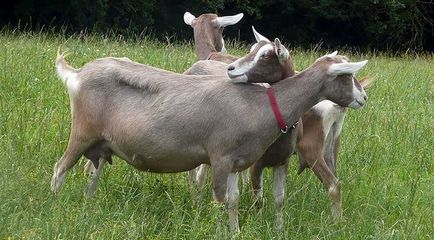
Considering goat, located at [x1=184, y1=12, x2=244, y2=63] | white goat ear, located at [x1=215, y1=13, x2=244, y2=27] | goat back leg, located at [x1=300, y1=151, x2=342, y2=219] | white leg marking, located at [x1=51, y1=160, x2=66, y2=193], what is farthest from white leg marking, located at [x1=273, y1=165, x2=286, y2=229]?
white goat ear, located at [x1=215, y1=13, x2=244, y2=27]

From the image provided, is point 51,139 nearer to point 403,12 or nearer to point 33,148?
point 33,148

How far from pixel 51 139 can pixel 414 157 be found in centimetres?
314

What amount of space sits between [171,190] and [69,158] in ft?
2.90

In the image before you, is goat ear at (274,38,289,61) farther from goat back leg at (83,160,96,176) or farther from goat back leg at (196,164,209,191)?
goat back leg at (83,160,96,176)

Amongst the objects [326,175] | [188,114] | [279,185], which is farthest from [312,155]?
[188,114]

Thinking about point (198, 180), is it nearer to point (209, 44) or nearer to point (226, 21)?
point (209, 44)

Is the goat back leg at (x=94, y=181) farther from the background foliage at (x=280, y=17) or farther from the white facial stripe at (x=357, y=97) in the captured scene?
the background foliage at (x=280, y=17)

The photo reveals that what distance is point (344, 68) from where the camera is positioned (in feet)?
17.1

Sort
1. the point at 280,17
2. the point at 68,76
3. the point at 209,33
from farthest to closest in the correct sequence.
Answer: the point at 280,17
the point at 209,33
the point at 68,76

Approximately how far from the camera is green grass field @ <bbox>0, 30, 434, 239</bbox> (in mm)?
4953

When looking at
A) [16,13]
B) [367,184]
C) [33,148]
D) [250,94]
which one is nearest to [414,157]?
[367,184]

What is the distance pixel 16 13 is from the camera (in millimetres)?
21516

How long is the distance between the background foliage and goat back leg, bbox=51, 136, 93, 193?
1620 cm

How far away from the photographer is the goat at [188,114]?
17.0 ft
